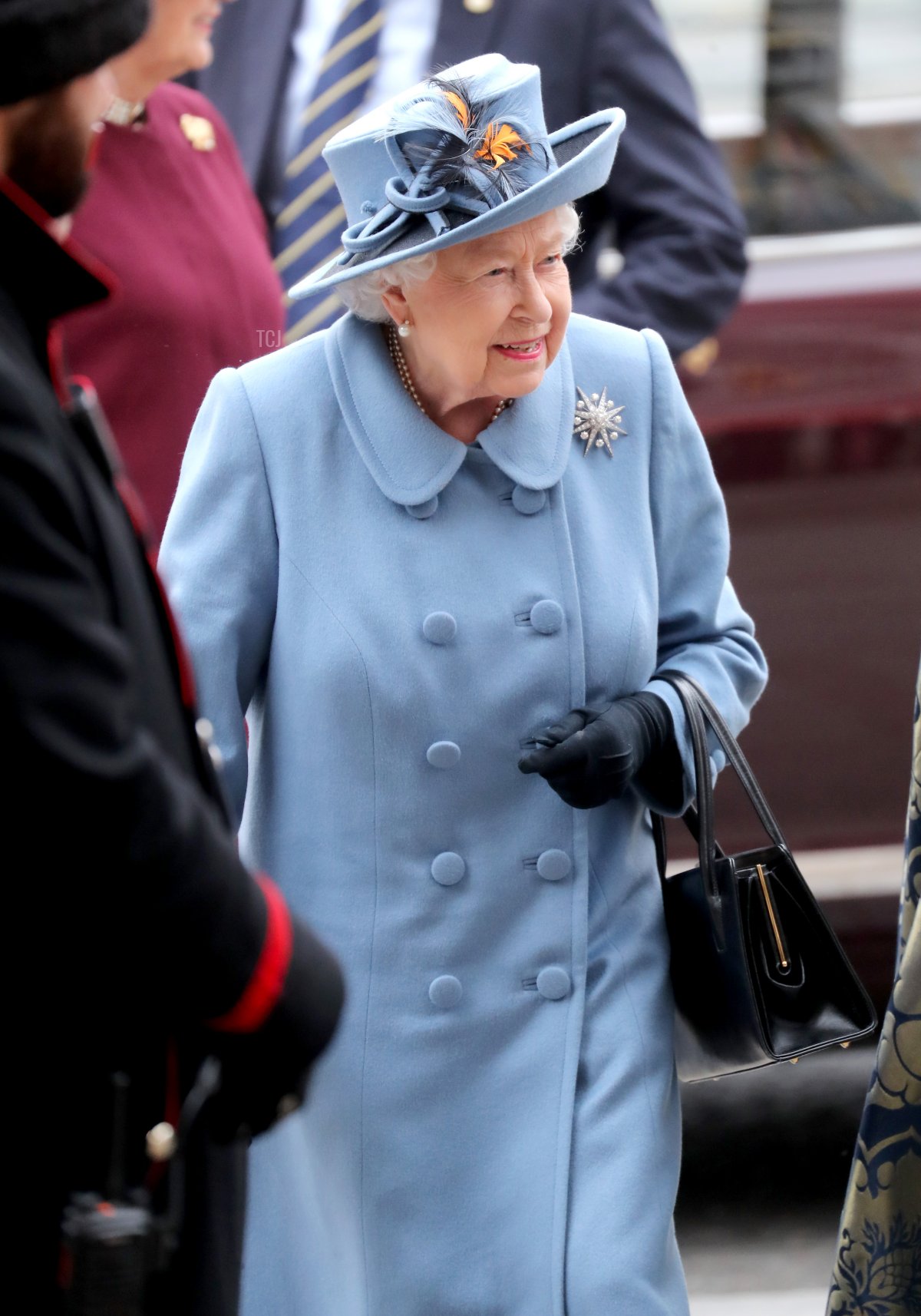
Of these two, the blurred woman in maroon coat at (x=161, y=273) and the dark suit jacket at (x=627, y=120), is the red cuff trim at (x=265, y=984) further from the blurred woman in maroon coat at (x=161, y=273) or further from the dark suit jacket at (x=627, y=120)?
the dark suit jacket at (x=627, y=120)

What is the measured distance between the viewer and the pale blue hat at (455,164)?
7.20 feet

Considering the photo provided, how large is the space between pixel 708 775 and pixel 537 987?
1.06 ft

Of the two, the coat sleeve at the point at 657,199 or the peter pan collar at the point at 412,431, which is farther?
the coat sleeve at the point at 657,199

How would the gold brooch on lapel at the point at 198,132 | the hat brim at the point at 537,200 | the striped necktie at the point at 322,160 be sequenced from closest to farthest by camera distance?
1. the hat brim at the point at 537,200
2. the gold brooch on lapel at the point at 198,132
3. the striped necktie at the point at 322,160

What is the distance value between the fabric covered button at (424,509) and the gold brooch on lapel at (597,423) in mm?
220

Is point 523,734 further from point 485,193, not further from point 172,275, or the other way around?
point 172,275

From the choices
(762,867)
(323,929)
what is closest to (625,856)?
(762,867)

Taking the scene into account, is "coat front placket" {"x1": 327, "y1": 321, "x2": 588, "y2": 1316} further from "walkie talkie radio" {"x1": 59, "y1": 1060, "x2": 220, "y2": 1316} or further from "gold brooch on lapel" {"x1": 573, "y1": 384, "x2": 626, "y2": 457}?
"walkie talkie radio" {"x1": 59, "y1": 1060, "x2": 220, "y2": 1316}

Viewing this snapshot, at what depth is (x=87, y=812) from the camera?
138 centimetres

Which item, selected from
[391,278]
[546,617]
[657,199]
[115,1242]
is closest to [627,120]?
[657,199]

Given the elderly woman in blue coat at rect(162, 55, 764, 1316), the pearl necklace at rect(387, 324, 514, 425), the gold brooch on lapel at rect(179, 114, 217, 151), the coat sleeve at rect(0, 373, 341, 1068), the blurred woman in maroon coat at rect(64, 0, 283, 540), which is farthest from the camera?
the gold brooch on lapel at rect(179, 114, 217, 151)

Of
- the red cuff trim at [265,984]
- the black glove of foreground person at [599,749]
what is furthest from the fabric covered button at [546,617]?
the red cuff trim at [265,984]

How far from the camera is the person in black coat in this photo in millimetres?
1371

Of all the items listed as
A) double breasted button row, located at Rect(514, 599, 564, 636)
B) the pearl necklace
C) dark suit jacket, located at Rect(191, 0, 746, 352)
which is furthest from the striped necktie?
double breasted button row, located at Rect(514, 599, 564, 636)
